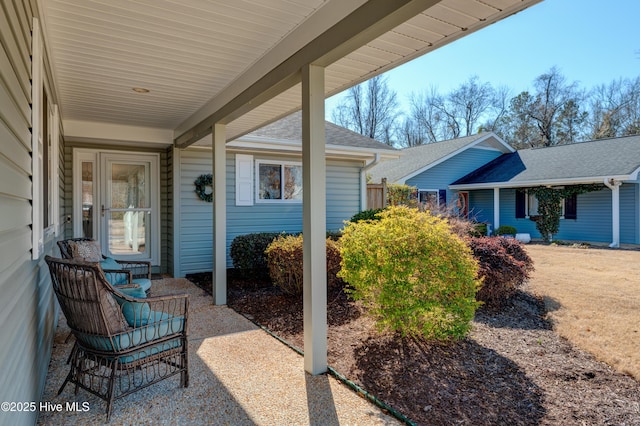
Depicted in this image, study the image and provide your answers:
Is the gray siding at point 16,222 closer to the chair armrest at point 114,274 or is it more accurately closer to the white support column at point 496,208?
the chair armrest at point 114,274

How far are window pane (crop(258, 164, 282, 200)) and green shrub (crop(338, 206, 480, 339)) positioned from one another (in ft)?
16.2

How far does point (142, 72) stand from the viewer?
4.12 meters

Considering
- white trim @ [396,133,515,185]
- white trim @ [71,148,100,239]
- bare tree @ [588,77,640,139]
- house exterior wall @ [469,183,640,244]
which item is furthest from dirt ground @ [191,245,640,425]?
bare tree @ [588,77,640,139]

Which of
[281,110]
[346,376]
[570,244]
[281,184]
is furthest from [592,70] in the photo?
[346,376]

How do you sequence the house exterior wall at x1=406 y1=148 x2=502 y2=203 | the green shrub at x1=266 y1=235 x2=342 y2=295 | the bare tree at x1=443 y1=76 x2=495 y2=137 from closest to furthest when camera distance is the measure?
the green shrub at x1=266 y1=235 x2=342 y2=295, the house exterior wall at x1=406 y1=148 x2=502 y2=203, the bare tree at x1=443 y1=76 x2=495 y2=137

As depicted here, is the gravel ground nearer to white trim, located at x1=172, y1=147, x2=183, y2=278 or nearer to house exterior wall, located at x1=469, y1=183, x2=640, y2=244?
white trim, located at x1=172, y1=147, x2=183, y2=278

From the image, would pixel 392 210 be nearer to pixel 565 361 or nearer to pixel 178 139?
pixel 565 361

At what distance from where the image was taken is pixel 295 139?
7965 millimetres

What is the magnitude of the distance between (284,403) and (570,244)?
12.4 meters

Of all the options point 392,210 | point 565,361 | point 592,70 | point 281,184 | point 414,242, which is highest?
point 592,70

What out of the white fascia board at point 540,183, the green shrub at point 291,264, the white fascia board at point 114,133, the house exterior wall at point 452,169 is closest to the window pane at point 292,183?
the white fascia board at point 114,133

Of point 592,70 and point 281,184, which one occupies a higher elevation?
point 592,70

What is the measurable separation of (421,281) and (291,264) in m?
2.28

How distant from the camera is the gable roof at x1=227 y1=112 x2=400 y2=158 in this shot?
7.60 meters
